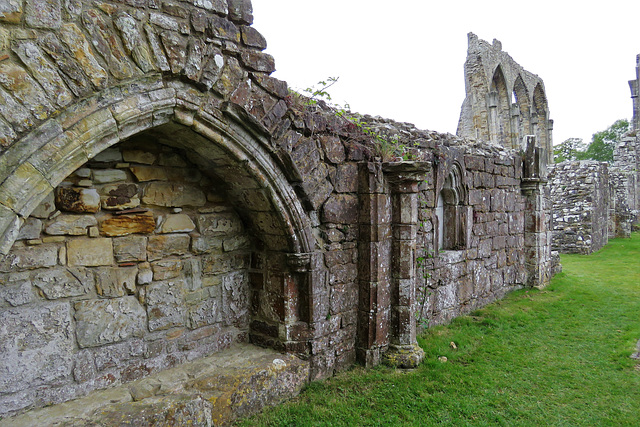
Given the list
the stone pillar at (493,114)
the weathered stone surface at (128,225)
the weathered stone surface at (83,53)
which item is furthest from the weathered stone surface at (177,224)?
the stone pillar at (493,114)

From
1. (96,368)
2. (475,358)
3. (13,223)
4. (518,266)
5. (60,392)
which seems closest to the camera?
(13,223)

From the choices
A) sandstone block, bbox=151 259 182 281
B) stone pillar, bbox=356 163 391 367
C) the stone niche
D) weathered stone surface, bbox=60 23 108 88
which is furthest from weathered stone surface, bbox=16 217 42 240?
stone pillar, bbox=356 163 391 367

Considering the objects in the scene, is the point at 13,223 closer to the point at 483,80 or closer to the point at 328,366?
the point at 328,366

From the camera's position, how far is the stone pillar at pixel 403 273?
4617 mm

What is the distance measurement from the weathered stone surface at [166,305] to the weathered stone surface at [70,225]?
0.75 meters

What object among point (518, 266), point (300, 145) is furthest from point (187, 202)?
point (518, 266)

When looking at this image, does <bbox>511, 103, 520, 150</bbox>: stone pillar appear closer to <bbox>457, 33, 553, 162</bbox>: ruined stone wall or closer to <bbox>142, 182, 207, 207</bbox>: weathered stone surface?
<bbox>457, 33, 553, 162</bbox>: ruined stone wall

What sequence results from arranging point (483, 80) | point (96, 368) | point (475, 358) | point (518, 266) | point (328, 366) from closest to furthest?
point (96, 368), point (328, 366), point (475, 358), point (518, 266), point (483, 80)

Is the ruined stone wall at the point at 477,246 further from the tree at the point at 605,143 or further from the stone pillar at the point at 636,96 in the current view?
the tree at the point at 605,143

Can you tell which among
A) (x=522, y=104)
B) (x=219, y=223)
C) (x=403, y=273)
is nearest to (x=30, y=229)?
(x=219, y=223)

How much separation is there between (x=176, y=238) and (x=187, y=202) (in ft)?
1.16

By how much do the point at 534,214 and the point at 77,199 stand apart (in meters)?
8.83

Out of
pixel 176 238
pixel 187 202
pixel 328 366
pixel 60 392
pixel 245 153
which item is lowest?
pixel 328 366

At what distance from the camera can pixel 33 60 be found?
88.7 inches
